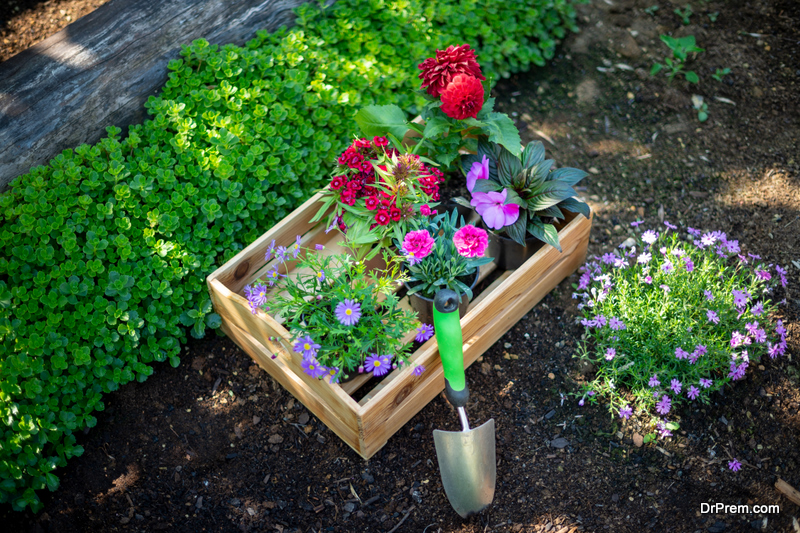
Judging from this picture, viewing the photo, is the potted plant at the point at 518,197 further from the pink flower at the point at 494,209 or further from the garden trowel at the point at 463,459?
the garden trowel at the point at 463,459

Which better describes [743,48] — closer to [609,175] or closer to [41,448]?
[609,175]

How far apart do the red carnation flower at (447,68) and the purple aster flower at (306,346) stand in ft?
3.60

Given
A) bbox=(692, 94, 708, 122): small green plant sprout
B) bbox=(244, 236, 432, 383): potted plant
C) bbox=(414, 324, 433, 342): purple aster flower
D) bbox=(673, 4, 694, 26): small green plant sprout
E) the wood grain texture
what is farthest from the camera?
bbox=(673, 4, 694, 26): small green plant sprout

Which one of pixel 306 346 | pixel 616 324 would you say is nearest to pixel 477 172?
pixel 616 324

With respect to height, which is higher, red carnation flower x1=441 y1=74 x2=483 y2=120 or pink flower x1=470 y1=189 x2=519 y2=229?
red carnation flower x1=441 y1=74 x2=483 y2=120

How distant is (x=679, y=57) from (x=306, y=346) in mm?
2807

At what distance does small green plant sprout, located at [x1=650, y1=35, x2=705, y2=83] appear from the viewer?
3477mm

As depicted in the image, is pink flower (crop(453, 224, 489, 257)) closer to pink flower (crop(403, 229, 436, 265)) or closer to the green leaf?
pink flower (crop(403, 229, 436, 265))

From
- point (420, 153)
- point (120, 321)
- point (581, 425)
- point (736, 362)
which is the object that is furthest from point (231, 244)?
point (736, 362)

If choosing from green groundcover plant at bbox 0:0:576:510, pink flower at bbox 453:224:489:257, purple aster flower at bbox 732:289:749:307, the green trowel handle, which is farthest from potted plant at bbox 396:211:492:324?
purple aster flower at bbox 732:289:749:307

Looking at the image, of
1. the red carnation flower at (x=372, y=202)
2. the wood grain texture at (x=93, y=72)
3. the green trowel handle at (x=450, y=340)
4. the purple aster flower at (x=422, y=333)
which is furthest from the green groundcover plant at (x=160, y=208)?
the green trowel handle at (x=450, y=340)

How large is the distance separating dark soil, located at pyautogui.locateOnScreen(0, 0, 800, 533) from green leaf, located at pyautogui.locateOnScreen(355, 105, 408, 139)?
3.43 ft

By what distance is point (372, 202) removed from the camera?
2.43m

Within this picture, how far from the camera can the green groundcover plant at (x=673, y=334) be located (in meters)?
2.40
